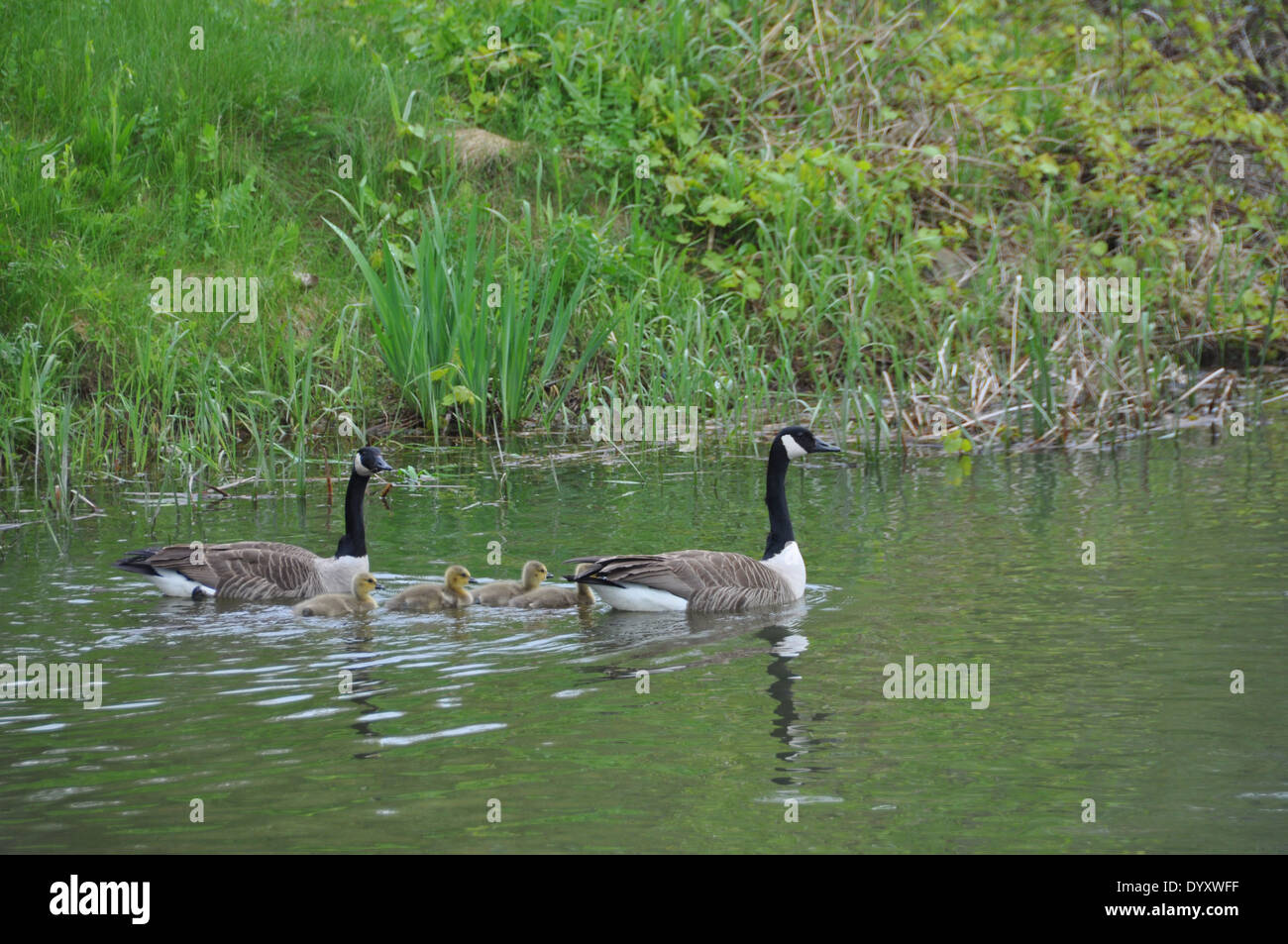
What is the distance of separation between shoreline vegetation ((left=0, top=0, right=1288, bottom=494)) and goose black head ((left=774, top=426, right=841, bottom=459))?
10.5 feet

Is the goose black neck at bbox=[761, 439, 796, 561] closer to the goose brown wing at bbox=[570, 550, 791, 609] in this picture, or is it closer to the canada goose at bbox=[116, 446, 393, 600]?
the goose brown wing at bbox=[570, 550, 791, 609]

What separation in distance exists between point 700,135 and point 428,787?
14.0 m

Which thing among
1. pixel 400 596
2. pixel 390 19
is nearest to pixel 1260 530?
pixel 400 596

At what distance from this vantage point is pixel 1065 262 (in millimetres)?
16828

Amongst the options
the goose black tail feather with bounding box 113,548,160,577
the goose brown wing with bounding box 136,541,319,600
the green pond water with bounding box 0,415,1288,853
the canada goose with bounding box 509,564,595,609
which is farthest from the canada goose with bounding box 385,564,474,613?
the goose black tail feather with bounding box 113,548,160,577

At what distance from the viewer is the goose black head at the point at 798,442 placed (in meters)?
10.5

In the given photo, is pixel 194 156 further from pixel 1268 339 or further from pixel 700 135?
pixel 1268 339

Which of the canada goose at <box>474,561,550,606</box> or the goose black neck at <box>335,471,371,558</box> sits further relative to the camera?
the goose black neck at <box>335,471,371,558</box>

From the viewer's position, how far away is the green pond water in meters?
5.70

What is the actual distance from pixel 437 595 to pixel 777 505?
2.32 metres

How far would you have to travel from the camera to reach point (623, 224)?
1877cm

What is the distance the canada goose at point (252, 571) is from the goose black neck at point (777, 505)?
8.63 ft

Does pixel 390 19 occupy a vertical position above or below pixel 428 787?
above

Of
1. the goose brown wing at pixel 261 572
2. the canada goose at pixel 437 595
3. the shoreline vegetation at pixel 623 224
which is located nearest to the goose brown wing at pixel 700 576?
the canada goose at pixel 437 595
